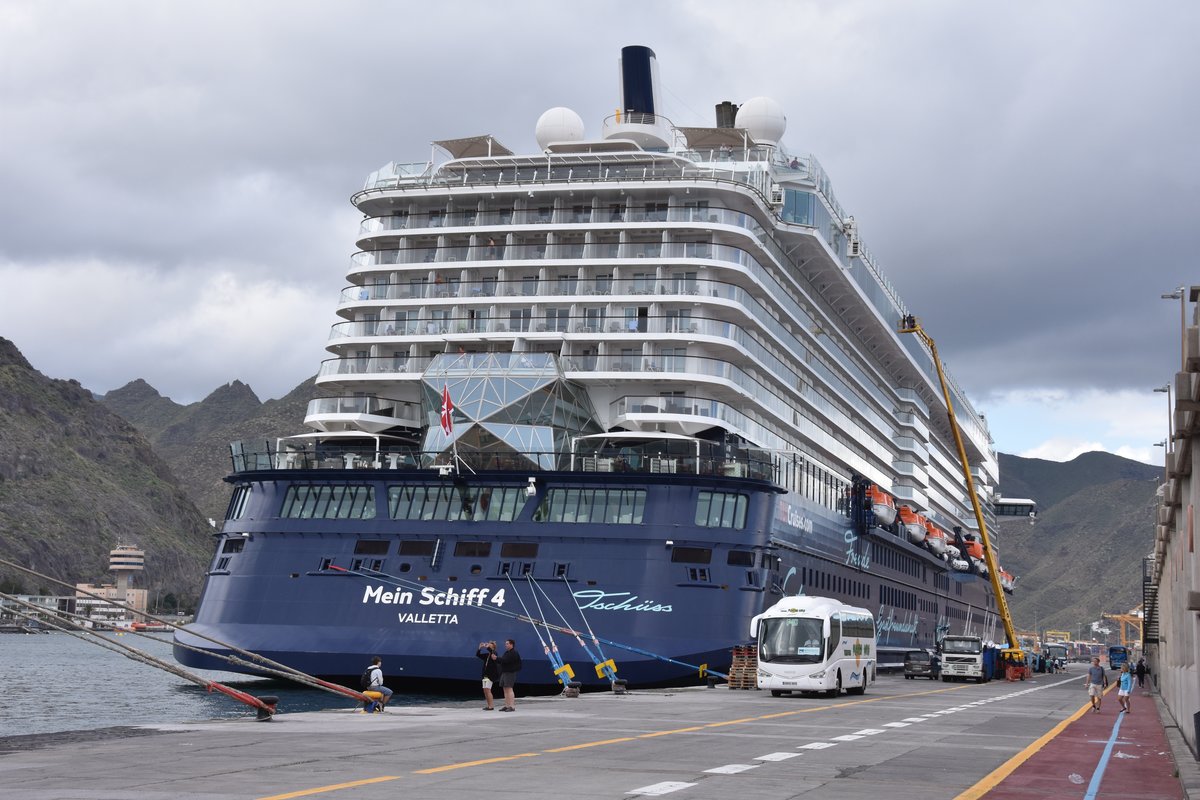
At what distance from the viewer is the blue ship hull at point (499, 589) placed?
132 feet

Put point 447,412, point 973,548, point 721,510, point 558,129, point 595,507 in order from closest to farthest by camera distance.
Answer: point 595,507, point 721,510, point 447,412, point 558,129, point 973,548

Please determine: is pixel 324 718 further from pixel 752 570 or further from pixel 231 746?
pixel 752 570

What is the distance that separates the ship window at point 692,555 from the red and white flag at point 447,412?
7650mm

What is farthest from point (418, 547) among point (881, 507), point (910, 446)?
point (910, 446)

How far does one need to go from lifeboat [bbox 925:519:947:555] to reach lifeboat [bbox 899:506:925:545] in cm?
186

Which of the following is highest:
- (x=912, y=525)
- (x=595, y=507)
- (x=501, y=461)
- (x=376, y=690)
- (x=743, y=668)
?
(x=912, y=525)

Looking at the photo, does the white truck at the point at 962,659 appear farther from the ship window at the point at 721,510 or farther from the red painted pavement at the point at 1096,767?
the red painted pavement at the point at 1096,767

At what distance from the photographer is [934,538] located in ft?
278

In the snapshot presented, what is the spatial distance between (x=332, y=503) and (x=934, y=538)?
50.1 metres

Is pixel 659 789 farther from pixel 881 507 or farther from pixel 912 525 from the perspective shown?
pixel 912 525

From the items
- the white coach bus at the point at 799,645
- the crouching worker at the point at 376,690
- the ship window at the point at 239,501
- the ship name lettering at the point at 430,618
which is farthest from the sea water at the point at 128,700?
the white coach bus at the point at 799,645

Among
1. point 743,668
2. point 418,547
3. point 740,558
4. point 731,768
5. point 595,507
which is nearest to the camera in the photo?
point 731,768

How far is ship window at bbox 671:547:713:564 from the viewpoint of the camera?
41.4m

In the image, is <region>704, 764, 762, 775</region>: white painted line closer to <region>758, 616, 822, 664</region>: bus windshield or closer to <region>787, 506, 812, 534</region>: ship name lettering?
<region>758, 616, 822, 664</region>: bus windshield
